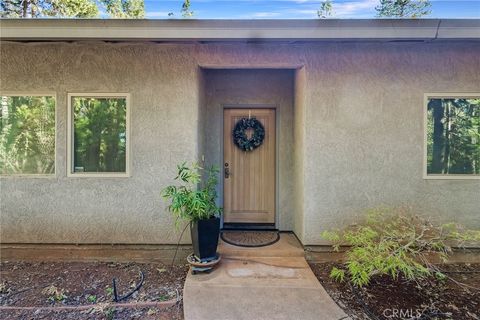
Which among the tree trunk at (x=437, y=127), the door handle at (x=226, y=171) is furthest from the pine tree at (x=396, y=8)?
the door handle at (x=226, y=171)

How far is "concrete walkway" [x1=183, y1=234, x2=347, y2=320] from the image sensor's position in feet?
9.28

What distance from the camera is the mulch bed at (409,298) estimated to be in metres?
2.90

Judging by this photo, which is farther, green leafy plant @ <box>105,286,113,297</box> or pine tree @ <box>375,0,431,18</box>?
pine tree @ <box>375,0,431,18</box>

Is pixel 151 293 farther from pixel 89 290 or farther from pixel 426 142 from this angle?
pixel 426 142

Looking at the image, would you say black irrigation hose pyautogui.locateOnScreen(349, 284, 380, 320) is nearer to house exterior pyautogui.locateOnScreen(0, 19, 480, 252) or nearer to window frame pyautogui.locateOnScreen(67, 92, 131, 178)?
house exterior pyautogui.locateOnScreen(0, 19, 480, 252)

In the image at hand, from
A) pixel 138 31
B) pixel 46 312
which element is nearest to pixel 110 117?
pixel 138 31

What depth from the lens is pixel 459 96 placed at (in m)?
4.07

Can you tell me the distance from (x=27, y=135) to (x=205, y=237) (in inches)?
128

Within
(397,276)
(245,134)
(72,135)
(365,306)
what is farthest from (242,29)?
(397,276)

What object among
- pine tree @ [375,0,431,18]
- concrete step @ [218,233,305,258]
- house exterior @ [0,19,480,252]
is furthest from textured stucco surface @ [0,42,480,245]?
pine tree @ [375,0,431,18]

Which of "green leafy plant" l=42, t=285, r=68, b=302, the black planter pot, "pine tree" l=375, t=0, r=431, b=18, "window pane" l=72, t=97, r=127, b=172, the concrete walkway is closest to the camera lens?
the concrete walkway

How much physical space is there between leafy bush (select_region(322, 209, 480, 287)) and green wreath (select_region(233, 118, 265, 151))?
213cm

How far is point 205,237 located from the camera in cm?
362

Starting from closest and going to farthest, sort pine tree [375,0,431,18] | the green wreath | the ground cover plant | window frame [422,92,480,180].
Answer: the ground cover plant, window frame [422,92,480,180], the green wreath, pine tree [375,0,431,18]
